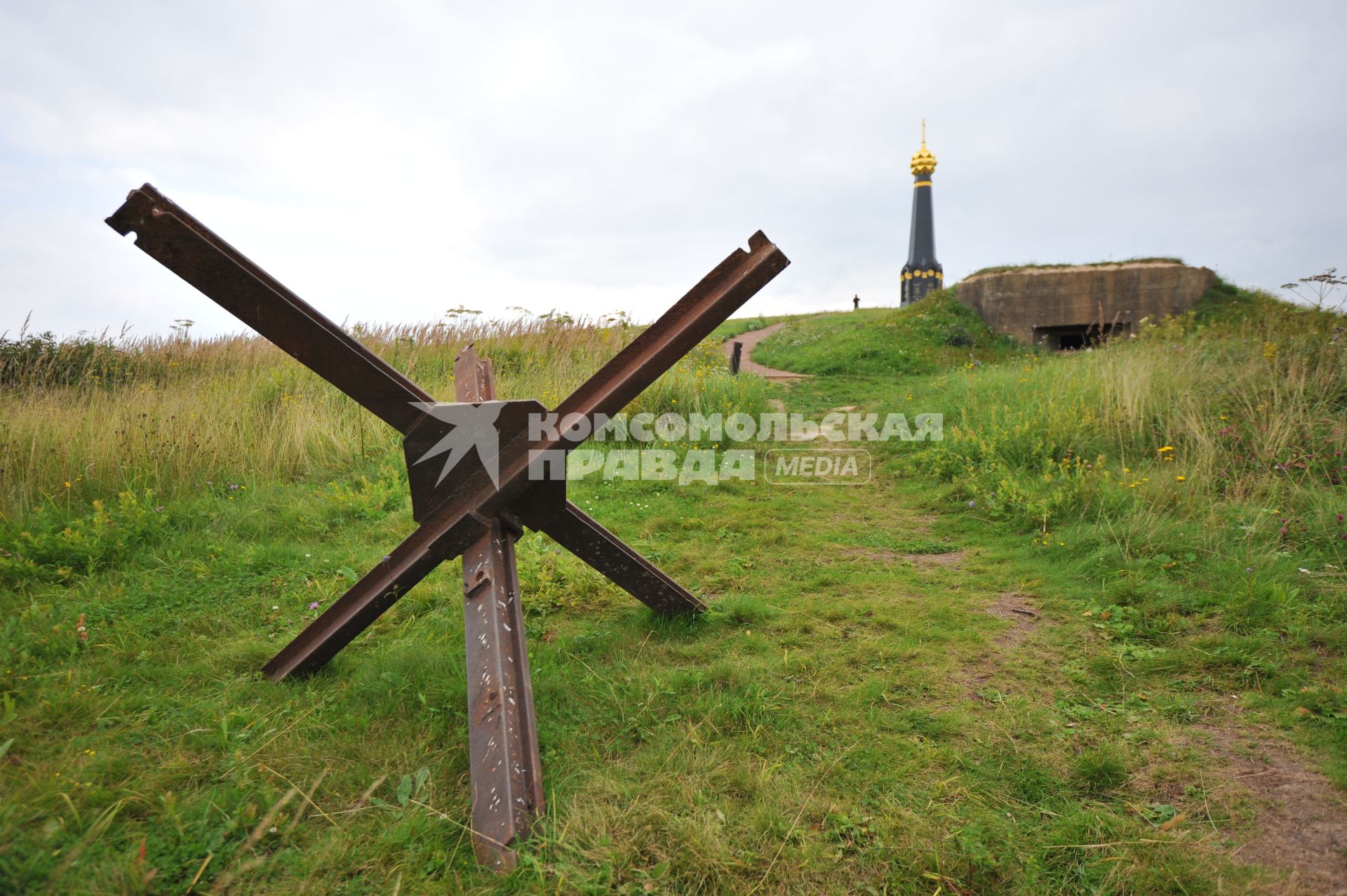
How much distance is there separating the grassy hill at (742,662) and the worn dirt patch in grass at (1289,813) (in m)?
0.02

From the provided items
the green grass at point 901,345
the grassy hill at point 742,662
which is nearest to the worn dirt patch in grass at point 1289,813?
the grassy hill at point 742,662

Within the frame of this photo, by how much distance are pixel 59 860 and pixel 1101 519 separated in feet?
17.4

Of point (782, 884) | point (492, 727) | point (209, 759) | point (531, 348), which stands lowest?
point (782, 884)

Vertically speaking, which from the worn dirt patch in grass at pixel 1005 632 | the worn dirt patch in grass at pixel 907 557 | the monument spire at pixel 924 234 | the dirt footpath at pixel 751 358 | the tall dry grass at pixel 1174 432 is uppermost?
the monument spire at pixel 924 234

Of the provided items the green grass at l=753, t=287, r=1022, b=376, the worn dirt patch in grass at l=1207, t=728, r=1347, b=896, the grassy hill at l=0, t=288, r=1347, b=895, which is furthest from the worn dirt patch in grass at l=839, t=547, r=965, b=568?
the green grass at l=753, t=287, r=1022, b=376

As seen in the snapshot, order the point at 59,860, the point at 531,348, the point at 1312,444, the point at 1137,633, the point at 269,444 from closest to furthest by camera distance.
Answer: the point at 59,860, the point at 1137,633, the point at 1312,444, the point at 269,444, the point at 531,348

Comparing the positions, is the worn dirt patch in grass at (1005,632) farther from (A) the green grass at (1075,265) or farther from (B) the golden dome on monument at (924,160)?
(B) the golden dome on monument at (924,160)

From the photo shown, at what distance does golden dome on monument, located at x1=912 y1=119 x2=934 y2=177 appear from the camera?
21.4 metres

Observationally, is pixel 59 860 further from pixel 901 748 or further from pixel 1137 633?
pixel 1137 633

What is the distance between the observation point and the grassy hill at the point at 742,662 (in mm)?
1968

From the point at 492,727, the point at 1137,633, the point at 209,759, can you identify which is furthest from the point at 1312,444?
the point at 209,759

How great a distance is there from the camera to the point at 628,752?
2.49m

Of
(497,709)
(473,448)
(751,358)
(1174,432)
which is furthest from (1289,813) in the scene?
(751,358)

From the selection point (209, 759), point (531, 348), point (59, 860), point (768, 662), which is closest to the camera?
point (59, 860)
